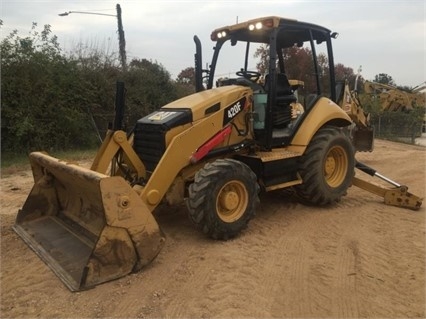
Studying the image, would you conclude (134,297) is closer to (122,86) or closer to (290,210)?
(122,86)

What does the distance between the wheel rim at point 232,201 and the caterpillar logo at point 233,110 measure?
92 centimetres

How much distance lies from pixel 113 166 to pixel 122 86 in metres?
1.07

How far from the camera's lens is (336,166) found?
659 centimetres

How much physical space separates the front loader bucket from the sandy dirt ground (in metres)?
A: 0.13

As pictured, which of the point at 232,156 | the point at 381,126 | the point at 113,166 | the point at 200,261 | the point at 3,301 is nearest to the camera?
the point at 3,301

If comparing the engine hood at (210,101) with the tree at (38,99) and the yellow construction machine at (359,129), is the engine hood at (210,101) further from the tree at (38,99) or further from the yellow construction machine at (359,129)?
the tree at (38,99)

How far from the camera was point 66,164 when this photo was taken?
4715mm

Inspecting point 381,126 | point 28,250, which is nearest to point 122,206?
point 28,250

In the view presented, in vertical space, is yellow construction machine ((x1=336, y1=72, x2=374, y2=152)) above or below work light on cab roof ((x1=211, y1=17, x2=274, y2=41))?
below

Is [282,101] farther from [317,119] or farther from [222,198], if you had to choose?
[222,198]

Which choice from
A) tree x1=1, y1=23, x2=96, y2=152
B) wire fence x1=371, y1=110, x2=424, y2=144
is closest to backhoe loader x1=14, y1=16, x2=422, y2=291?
tree x1=1, y1=23, x2=96, y2=152

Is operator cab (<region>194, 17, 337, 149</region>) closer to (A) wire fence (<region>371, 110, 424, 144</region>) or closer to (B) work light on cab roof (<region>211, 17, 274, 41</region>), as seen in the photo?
(B) work light on cab roof (<region>211, 17, 274, 41</region>)

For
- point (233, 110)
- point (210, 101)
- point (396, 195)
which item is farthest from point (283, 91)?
→ point (396, 195)

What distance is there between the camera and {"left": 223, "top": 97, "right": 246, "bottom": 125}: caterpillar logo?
536cm
